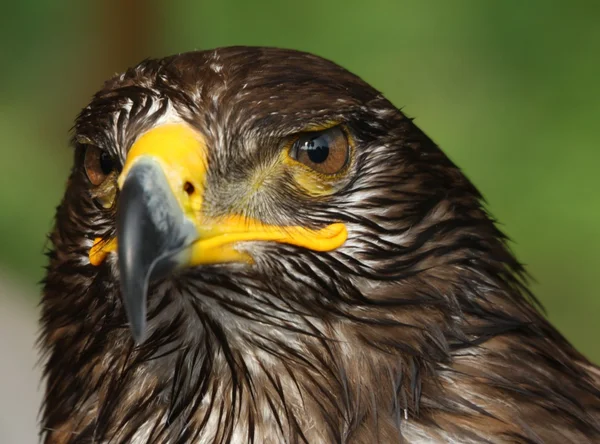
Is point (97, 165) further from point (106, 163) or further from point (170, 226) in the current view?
point (170, 226)

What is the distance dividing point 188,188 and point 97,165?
0.42m

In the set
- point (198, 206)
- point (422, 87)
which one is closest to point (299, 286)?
point (198, 206)

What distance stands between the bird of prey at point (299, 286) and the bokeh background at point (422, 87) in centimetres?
397

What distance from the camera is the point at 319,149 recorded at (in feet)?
8.24

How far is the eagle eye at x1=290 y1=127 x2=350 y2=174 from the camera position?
2.51 m

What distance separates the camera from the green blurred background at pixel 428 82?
756cm

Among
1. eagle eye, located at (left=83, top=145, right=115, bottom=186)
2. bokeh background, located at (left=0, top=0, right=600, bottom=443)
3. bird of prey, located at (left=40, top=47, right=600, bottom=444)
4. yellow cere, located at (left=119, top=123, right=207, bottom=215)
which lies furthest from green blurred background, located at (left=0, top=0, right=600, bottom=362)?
yellow cere, located at (left=119, top=123, right=207, bottom=215)

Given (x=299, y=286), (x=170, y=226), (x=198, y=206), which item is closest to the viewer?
(x=170, y=226)

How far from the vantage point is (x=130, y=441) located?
2.68 m

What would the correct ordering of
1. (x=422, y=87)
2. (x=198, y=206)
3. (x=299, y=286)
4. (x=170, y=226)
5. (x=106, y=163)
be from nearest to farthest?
(x=170, y=226) < (x=198, y=206) < (x=299, y=286) < (x=106, y=163) < (x=422, y=87)

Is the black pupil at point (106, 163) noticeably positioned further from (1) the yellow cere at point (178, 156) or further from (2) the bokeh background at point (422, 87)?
(2) the bokeh background at point (422, 87)

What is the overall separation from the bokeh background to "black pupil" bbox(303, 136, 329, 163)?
4.36m

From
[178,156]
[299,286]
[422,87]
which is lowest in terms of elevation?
[299,286]

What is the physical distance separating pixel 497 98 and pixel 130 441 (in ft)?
21.8
